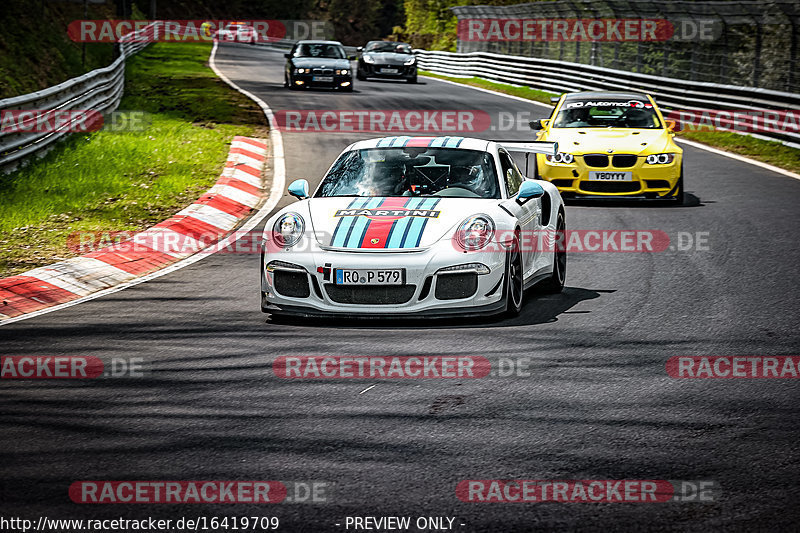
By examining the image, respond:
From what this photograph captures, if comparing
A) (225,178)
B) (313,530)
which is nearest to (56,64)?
(225,178)

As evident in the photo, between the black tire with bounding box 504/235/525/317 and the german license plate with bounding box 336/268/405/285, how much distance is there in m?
0.81

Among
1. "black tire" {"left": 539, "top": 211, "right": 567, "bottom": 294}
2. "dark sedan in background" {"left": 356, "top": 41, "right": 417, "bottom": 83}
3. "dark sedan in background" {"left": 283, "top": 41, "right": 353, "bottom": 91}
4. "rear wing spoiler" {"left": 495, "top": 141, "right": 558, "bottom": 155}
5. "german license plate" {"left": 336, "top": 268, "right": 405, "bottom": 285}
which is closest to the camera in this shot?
"german license plate" {"left": 336, "top": 268, "right": 405, "bottom": 285}

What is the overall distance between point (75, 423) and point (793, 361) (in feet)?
13.8

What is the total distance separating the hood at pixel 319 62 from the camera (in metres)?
32.5

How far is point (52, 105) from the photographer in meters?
16.0

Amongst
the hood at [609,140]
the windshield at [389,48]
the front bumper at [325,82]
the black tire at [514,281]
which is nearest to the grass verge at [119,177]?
the black tire at [514,281]

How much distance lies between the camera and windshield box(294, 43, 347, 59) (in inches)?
1316

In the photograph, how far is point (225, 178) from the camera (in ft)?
51.5

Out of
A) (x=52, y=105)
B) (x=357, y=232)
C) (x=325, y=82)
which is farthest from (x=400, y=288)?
(x=325, y=82)

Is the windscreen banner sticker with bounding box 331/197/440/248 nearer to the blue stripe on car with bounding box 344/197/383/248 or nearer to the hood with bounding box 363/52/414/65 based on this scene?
the blue stripe on car with bounding box 344/197/383/248

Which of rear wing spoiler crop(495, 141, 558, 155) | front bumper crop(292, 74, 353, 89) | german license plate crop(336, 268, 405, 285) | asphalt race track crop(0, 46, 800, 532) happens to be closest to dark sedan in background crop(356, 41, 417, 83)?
front bumper crop(292, 74, 353, 89)

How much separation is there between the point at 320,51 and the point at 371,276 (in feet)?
87.9

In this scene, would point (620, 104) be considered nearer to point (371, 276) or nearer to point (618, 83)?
point (371, 276)

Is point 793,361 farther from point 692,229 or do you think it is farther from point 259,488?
point 692,229
